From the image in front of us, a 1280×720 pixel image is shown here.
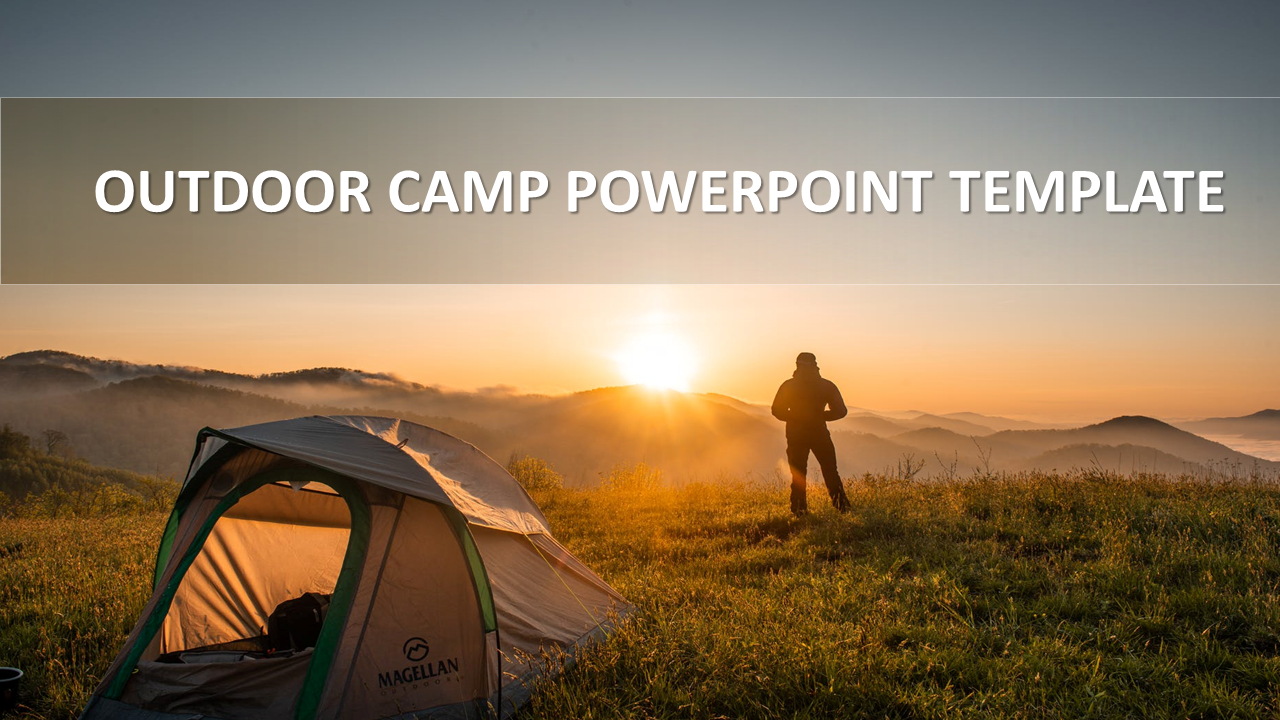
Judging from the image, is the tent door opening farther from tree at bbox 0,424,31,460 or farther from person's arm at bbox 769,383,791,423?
tree at bbox 0,424,31,460

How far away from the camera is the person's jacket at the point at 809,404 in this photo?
1250cm

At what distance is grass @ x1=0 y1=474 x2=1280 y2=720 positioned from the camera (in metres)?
5.62

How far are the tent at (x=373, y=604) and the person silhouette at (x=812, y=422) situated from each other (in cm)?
599

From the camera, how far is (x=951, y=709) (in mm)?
5387

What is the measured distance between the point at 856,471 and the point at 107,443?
4989 inches

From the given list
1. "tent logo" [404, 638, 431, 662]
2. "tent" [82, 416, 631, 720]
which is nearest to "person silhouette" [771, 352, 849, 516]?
"tent" [82, 416, 631, 720]

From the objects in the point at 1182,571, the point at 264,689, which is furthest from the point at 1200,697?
the point at 264,689

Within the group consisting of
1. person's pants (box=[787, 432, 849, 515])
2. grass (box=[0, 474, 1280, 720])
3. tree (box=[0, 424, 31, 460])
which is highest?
person's pants (box=[787, 432, 849, 515])

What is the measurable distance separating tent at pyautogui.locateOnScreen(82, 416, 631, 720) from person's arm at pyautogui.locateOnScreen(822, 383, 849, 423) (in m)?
6.35

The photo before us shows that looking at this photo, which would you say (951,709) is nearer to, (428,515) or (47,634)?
(428,515)

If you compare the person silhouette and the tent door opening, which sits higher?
the person silhouette

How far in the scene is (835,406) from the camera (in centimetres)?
1259

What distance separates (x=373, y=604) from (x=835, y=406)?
8.62m

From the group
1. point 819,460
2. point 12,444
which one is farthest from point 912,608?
point 12,444
